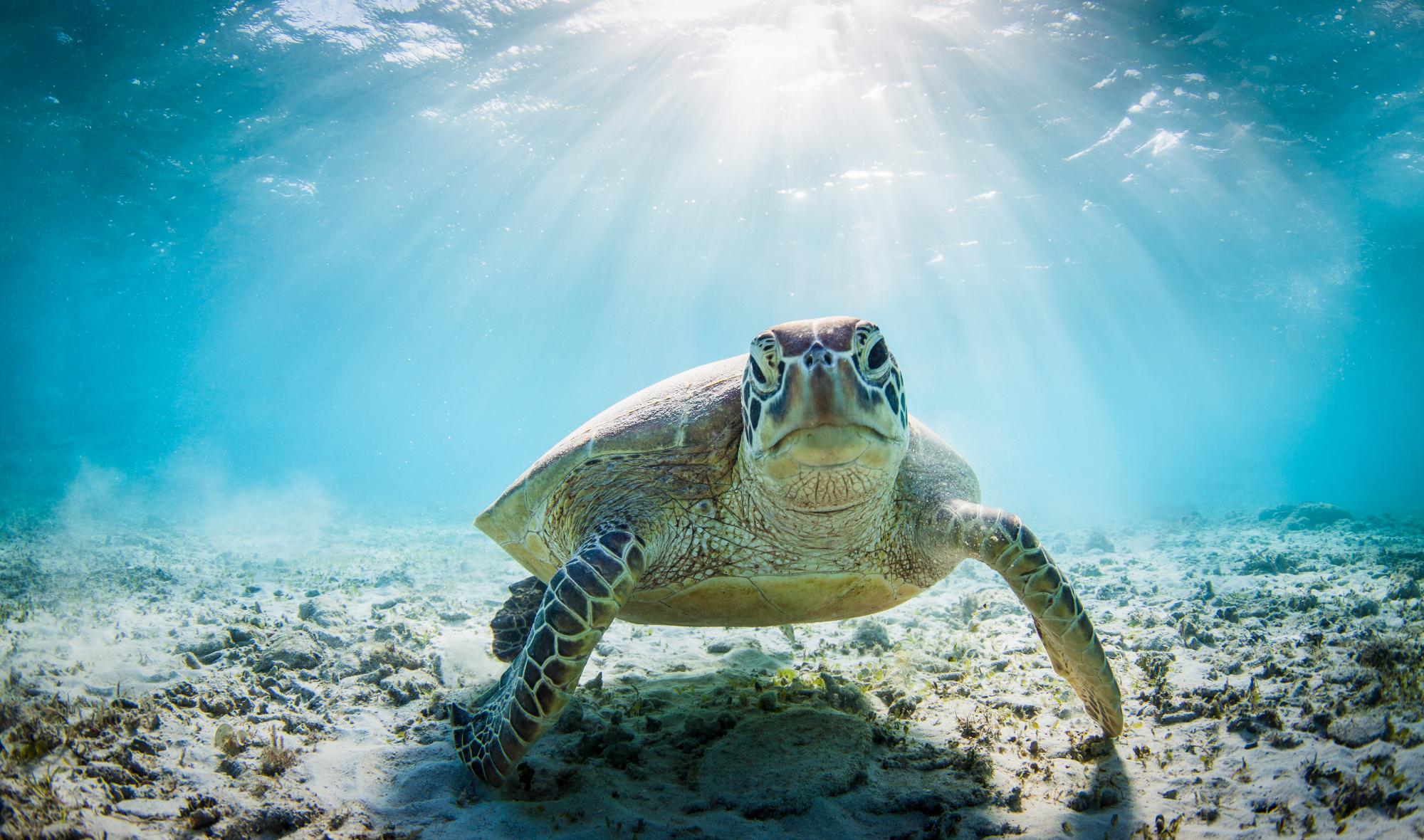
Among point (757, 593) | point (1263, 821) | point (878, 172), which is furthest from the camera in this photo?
point (878, 172)

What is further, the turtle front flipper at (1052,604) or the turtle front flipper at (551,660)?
the turtle front flipper at (1052,604)

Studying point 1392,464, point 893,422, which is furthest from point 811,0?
point 1392,464

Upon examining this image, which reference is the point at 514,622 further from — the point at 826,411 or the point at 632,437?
the point at 826,411

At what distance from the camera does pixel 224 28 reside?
1486 centimetres

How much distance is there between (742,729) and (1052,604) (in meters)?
1.49

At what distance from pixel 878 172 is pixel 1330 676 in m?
22.2

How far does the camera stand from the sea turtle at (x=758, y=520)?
7.44 ft

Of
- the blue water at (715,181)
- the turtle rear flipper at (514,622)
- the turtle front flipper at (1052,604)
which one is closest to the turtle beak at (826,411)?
the turtle front flipper at (1052,604)

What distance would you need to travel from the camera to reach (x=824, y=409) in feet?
7.00

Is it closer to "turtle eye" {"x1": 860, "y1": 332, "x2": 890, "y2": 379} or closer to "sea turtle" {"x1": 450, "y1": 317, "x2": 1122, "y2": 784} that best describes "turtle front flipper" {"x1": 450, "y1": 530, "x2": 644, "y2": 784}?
"sea turtle" {"x1": 450, "y1": 317, "x2": 1122, "y2": 784}

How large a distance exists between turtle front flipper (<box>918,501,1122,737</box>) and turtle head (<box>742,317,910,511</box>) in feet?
2.05

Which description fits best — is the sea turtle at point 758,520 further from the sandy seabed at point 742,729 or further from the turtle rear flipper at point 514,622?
the turtle rear flipper at point 514,622

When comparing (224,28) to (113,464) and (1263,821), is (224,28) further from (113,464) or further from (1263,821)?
(113,464)

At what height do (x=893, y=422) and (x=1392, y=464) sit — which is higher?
(x=1392, y=464)
